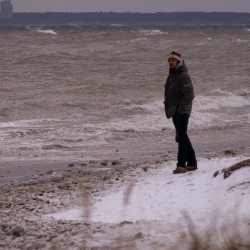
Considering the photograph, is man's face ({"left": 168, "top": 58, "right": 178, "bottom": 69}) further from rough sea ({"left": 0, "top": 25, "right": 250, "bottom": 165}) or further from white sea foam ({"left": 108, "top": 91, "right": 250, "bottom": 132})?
white sea foam ({"left": 108, "top": 91, "right": 250, "bottom": 132})

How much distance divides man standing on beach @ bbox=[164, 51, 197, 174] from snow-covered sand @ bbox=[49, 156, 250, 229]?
0.30m

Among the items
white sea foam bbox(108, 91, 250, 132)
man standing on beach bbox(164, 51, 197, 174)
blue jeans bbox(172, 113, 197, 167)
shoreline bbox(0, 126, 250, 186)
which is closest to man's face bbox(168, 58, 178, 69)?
man standing on beach bbox(164, 51, 197, 174)

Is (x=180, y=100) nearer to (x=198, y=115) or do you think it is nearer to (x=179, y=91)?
(x=179, y=91)

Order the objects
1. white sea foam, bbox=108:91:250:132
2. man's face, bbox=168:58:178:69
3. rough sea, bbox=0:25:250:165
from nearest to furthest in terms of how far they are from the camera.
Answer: man's face, bbox=168:58:178:69 → rough sea, bbox=0:25:250:165 → white sea foam, bbox=108:91:250:132

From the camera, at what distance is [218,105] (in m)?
19.0

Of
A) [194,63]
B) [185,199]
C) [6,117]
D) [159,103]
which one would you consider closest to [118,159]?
[185,199]

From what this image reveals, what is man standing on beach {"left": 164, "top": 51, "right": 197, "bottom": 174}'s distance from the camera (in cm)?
845

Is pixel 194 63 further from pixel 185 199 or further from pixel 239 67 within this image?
pixel 185 199

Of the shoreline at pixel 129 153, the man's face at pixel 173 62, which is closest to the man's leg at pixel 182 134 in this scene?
the man's face at pixel 173 62

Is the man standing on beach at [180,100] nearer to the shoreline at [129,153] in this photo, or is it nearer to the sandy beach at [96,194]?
the sandy beach at [96,194]

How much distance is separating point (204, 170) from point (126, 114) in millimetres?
8919

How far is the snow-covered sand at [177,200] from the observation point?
6.20 meters

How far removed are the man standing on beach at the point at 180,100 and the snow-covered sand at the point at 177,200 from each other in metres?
0.30

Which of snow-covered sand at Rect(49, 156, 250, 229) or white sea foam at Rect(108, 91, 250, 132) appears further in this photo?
white sea foam at Rect(108, 91, 250, 132)
